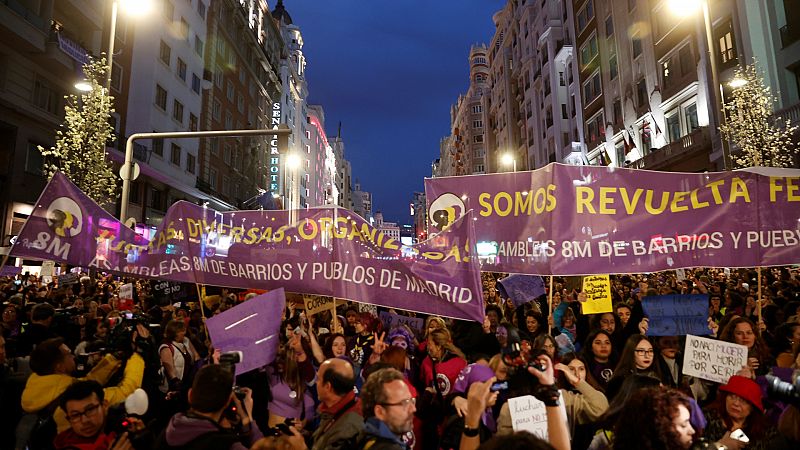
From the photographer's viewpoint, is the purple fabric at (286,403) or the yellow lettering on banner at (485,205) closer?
the purple fabric at (286,403)

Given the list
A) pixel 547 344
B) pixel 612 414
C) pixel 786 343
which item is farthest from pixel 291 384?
pixel 786 343

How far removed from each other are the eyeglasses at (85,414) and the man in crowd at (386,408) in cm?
207

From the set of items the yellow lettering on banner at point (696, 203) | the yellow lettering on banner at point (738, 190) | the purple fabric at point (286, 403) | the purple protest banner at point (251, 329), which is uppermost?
the yellow lettering on banner at point (738, 190)

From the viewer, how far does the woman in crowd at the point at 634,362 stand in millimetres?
4887

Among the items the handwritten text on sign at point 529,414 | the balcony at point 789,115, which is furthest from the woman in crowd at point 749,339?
the balcony at point 789,115

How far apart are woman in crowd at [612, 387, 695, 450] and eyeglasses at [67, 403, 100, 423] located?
3559 mm

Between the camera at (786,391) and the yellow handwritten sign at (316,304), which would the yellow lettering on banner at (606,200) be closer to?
the camera at (786,391)

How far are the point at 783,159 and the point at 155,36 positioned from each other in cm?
3532

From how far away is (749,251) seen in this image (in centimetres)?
603

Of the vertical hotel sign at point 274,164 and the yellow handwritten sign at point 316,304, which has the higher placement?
the vertical hotel sign at point 274,164

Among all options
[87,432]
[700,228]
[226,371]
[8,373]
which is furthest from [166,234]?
[700,228]

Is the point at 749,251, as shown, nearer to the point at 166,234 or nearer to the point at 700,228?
the point at 700,228

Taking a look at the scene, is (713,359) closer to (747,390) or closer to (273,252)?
(747,390)

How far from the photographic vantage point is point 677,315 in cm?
560
